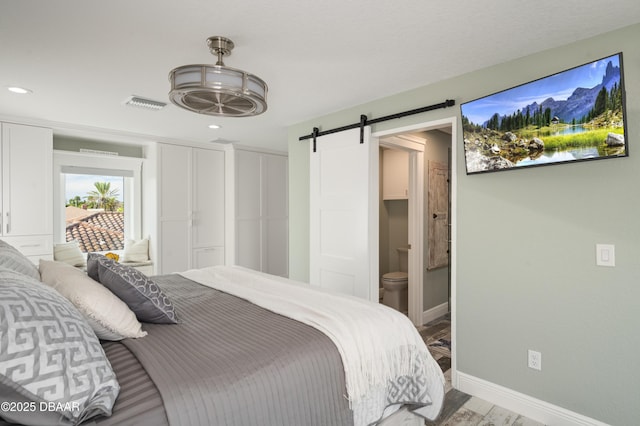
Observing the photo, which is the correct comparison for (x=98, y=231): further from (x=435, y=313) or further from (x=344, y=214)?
(x=435, y=313)

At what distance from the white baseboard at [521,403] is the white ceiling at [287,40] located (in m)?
2.35

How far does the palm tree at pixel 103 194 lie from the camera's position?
4.88 m

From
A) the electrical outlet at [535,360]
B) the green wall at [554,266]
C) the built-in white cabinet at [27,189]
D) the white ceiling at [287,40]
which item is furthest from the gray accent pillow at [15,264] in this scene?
the electrical outlet at [535,360]

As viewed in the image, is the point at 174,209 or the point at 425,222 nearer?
the point at 425,222

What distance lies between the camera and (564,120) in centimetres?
196

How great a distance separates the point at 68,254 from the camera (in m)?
4.34

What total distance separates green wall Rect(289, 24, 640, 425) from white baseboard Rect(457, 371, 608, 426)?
0.04m

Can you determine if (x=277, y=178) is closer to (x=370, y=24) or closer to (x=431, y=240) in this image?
(x=431, y=240)

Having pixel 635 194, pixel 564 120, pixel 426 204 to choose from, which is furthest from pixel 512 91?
pixel 426 204

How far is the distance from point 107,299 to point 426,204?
3.56 meters

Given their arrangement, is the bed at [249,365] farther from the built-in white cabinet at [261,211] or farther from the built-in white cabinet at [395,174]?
the built-in white cabinet at [261,211]

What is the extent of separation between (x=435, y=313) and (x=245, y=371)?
144 inches

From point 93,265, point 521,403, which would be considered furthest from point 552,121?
point 93,265

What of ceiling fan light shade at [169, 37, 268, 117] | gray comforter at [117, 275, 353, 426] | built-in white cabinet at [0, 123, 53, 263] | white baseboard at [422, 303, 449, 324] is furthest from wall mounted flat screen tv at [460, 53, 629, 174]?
built-in white cabinet at [0, 123, 53, 263]
